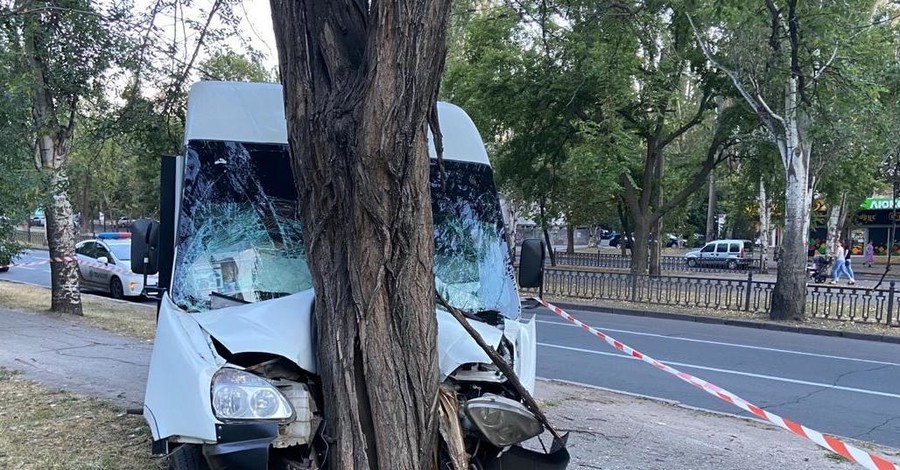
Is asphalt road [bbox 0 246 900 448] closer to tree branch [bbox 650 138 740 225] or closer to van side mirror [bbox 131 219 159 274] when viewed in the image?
van side mirror [bbox 131 219 159 274]

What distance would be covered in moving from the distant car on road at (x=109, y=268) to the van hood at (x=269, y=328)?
49.1 feet

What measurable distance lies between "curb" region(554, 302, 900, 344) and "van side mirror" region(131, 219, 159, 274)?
1413 cm

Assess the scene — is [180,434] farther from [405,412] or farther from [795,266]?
[795,266]

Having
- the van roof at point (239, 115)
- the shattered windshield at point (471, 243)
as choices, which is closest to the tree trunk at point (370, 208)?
the shattered windshield at point (471, 243)

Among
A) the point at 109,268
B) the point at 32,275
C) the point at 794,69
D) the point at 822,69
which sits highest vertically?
the point at 822,69

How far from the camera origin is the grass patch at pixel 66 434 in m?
4.79

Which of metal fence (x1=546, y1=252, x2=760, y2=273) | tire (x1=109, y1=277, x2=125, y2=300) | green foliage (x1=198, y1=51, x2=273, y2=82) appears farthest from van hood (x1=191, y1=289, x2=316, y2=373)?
metal fence (x1=546, y1=252, x2=760, y2=273)

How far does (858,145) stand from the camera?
1730 cm

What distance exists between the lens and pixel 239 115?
182 inches

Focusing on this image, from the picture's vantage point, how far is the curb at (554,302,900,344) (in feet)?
46.4

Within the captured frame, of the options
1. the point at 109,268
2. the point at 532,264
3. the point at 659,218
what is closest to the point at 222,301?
the point at 532,264

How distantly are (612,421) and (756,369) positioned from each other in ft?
15.8

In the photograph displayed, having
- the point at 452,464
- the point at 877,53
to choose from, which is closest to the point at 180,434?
the point at 452,464

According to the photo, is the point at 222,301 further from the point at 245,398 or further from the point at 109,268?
the point at 109,268
